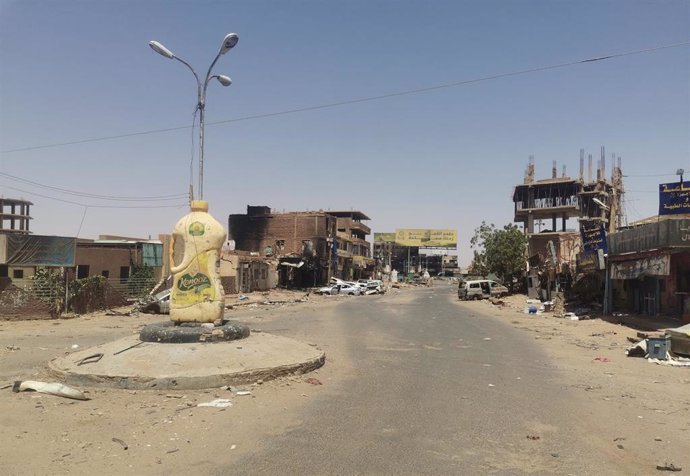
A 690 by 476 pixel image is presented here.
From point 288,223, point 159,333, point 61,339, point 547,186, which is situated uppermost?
point 547,186

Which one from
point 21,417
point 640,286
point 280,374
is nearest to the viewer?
point 21,417

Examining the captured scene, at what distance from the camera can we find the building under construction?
30.5 meters

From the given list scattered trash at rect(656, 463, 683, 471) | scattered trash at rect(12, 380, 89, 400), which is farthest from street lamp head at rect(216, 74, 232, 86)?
scattered trash at rect(656, 463, 683, 471)

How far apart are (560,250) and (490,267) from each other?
14136mm

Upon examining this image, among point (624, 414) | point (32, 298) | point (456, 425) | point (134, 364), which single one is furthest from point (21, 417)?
point (32, 298)

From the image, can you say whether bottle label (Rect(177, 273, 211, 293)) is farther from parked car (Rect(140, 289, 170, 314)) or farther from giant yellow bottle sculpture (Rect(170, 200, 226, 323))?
parked car (Rect(140, 289, 170, 314))

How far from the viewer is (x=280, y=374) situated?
9.91 metres

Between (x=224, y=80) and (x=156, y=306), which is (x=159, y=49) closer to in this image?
(x=224, y=80)

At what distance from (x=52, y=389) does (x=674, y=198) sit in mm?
25259

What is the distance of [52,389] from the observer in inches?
324

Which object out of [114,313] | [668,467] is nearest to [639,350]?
[668,467]

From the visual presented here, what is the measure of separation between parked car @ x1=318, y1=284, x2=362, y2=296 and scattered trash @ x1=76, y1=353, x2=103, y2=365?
47.6 metres

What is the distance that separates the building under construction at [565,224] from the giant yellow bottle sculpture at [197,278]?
2233 cm

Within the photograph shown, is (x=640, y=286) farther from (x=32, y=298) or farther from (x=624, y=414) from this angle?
(x=32, y=298)
